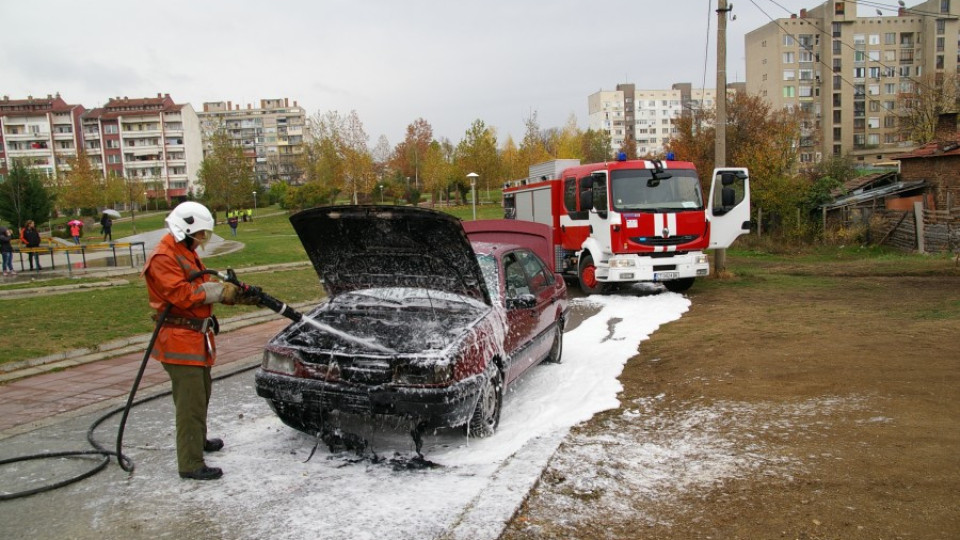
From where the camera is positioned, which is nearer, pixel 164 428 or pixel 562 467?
pixel 562 467

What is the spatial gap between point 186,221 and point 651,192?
31.8ft

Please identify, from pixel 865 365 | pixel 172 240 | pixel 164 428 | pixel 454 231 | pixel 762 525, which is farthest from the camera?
pixel 865 365

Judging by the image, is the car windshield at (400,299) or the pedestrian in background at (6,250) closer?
the car windshield at (400,299)

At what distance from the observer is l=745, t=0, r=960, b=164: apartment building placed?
7612 cm

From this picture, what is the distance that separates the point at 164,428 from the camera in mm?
5551

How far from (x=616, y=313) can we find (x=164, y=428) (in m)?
7.67

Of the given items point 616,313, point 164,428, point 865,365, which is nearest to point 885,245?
point 616,313

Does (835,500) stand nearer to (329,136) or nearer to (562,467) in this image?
(562,467)

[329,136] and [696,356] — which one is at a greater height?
[329,136]

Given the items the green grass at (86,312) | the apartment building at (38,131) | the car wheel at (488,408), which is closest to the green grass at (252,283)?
the green grass at (86,312)

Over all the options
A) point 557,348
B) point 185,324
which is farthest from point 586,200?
point 185,324

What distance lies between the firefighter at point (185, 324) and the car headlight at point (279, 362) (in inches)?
18.8

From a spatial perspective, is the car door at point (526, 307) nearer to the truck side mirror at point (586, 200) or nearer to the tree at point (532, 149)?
the truck side mirror at point (586, 200)

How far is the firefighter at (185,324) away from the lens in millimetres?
4234
